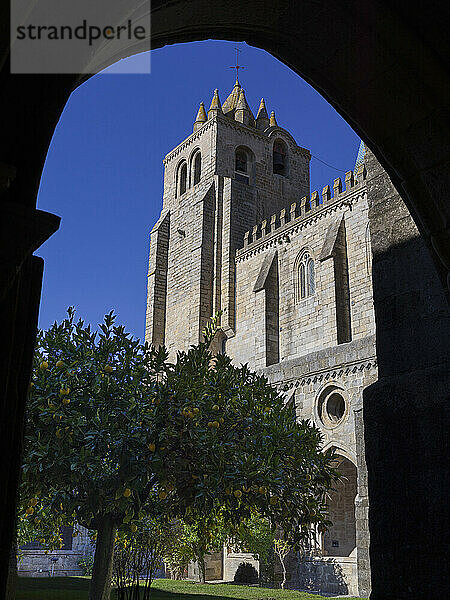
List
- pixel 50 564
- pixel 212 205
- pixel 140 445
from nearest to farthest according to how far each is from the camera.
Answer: pixel 140 445 → pixel 50 564 → pixel 212 205

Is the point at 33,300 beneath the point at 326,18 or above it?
beneath

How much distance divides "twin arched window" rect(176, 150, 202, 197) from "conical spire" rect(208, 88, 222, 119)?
2.44 meters

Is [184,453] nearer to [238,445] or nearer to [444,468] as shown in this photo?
[238,445]

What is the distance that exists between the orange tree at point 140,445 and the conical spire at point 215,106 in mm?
29391

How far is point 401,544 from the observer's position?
222cm

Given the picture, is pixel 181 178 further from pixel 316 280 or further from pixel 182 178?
pixel 316 280

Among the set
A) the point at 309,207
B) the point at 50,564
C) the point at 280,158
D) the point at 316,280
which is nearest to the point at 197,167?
the point at 280,158

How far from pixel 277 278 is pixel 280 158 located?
10698 mm

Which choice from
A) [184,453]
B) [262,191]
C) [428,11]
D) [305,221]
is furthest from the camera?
[262,191]

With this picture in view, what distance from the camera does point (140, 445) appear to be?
26.2 feet

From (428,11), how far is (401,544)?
1.89 m

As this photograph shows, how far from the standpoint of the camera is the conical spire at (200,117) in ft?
124

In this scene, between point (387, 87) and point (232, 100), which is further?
point (232, 100)

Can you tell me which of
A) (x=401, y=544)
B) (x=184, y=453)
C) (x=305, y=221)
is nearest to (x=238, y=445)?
(x=184, y=453)
